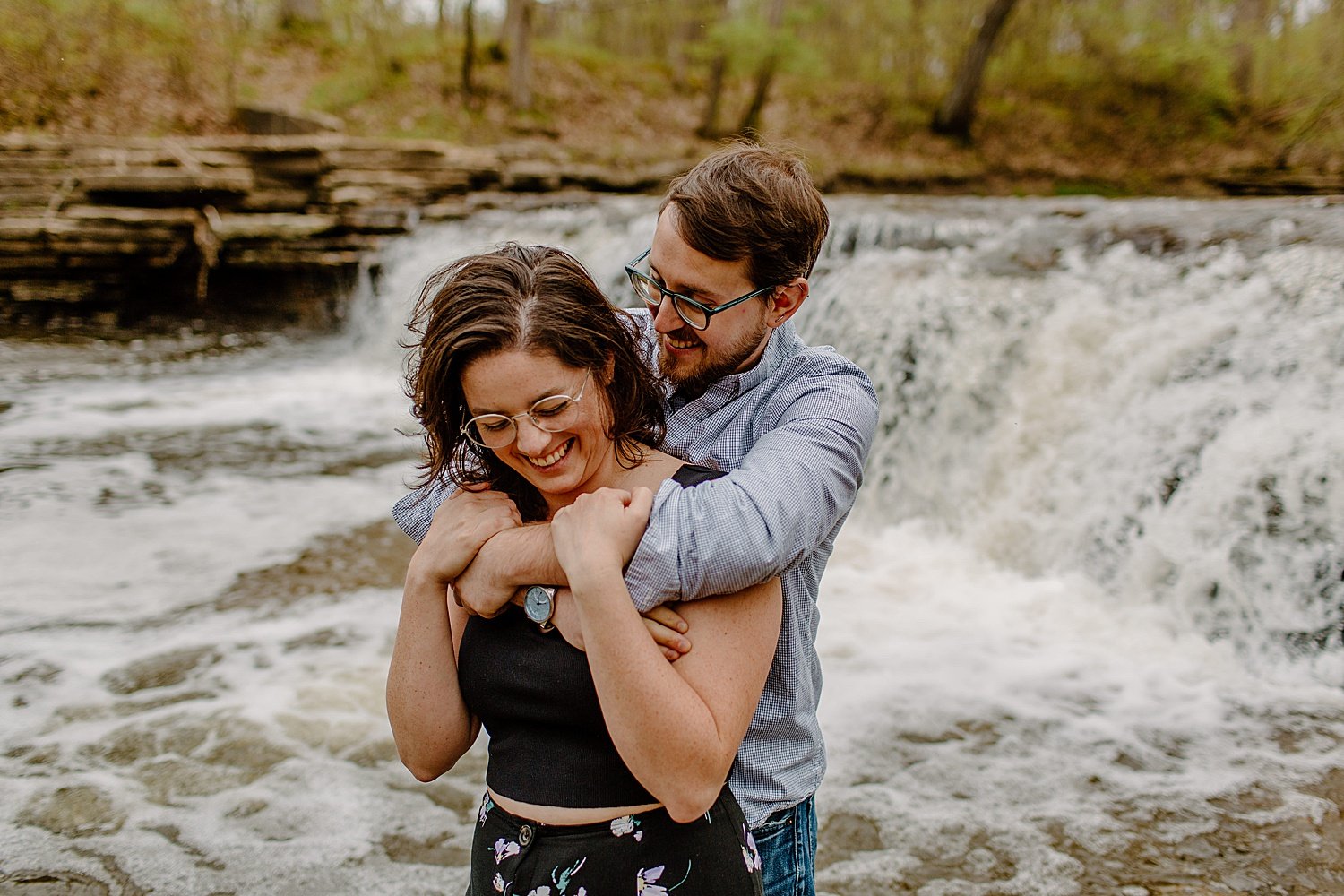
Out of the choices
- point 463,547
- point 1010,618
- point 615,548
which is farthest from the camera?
point 1010,618

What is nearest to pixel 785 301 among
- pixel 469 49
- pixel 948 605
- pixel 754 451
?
pixel 754 451

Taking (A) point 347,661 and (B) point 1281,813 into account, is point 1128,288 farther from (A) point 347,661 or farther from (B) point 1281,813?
(A) point 347,661

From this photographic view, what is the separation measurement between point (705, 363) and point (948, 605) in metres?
3.57

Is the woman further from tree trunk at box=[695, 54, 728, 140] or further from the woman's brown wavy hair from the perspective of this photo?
tree trunk at box=[695, 54, 728, 140]

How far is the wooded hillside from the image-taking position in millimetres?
14711

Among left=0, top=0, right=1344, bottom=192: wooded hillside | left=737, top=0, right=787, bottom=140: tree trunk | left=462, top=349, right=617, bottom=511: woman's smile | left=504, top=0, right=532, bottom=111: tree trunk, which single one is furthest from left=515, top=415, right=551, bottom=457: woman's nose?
left=504, top=0, right=532, bottom=111: tree trunk

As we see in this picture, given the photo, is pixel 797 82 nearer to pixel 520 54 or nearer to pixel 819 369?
pixel 520 54

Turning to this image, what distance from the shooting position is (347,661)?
158 inches

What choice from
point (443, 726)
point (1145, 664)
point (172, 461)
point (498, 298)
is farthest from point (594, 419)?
point (172, 461)

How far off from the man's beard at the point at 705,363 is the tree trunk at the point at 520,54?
1634 centimetres

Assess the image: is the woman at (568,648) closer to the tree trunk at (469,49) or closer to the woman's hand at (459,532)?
the woman's hand at (459,532)

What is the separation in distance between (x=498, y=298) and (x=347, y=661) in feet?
10.3

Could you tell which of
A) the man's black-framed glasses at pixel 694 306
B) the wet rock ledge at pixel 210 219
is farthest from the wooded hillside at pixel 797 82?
the man's black-framed glasses at pixel 694 306

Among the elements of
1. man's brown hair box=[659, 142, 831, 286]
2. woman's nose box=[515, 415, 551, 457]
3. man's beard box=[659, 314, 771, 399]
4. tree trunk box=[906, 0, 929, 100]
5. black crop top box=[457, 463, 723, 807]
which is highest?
tree trunk box=[906, 0, 929, 100]
